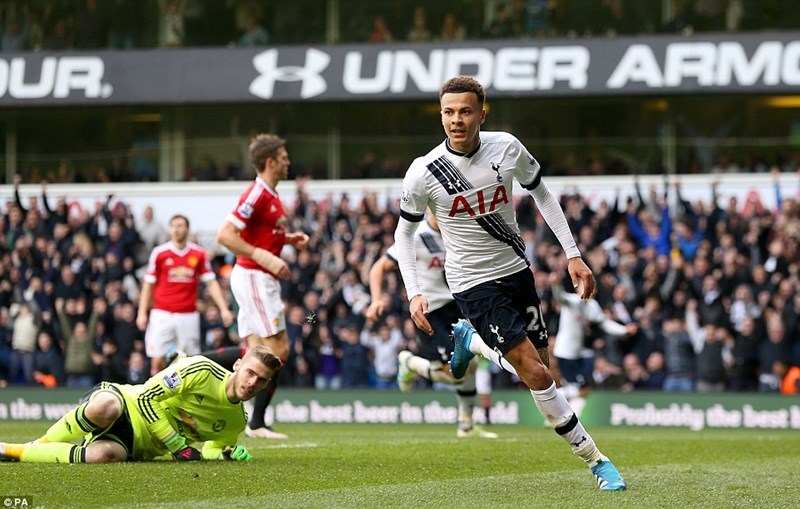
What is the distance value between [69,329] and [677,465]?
15231 millimetres

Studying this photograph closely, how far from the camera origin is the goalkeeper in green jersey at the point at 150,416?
8.76 meters

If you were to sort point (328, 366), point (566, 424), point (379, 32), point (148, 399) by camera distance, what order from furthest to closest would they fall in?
point (379, 32)
point (328, 366)
point (148, 399)
point (566, 424)

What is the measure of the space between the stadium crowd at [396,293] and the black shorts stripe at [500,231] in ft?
39.7

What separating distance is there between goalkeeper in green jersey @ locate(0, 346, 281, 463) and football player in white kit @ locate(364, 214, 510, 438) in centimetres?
358

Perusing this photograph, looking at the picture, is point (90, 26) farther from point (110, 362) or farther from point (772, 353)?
point (772, 353)

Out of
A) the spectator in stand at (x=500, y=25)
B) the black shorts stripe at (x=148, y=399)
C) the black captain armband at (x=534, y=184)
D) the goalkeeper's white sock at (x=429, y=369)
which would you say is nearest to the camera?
the black captain armband at (x=534, y=184)

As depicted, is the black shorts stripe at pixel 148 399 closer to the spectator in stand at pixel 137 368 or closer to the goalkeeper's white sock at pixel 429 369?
the goalkeeper's white sock at pixel 429 369

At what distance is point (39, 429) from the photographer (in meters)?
14.1

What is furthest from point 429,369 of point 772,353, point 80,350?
point 80,350

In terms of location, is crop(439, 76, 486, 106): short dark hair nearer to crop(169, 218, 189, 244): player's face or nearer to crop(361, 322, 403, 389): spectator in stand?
crop(169, 218, 189, 244): player's face

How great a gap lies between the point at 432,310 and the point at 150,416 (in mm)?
4469

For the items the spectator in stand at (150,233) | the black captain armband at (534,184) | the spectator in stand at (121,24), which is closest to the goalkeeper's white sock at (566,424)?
the black captain armband at (534,184)

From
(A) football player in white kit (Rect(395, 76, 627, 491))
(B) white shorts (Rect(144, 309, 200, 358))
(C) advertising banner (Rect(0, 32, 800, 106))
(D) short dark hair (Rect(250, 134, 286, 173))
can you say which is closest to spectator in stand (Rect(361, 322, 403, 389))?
(B) white shorts (Rect(144, 309, 200, 358))

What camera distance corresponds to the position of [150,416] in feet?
29.0
